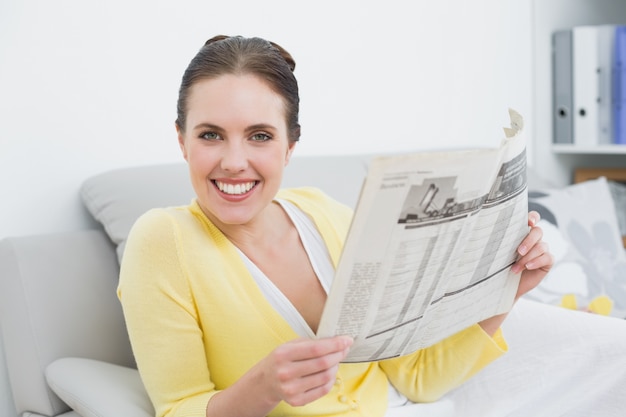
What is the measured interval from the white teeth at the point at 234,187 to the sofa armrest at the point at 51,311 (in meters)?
0.44

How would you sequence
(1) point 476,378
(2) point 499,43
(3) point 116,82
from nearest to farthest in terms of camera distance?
1. (1) point 476,378
2. (3) point 116,82
3. (2) point 499,43

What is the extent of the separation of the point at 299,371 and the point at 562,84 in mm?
2046

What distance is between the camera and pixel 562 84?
261 cm

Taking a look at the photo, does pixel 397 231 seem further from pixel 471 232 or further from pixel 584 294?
pixel 584 294

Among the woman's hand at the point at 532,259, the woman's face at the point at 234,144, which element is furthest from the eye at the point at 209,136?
the woman's hand at the point at 532,259

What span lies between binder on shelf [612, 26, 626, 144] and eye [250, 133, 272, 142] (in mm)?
1814

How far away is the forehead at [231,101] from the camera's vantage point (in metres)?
1.00

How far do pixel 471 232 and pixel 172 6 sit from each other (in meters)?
0.91

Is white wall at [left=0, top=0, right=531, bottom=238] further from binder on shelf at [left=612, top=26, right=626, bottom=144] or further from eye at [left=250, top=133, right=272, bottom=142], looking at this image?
eye at [left=250, top=133, right=272, bottom=142]

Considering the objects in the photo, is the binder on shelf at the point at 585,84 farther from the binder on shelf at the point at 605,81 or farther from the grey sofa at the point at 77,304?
the grey sofa at the point at 77,304

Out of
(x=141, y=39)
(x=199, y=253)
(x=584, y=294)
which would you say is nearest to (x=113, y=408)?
(x=199, y=253)

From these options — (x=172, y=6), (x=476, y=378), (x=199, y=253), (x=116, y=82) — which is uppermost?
(x=172, y=6)

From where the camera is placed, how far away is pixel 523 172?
0.99m

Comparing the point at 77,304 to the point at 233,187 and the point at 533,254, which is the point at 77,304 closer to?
the point at 233,187
